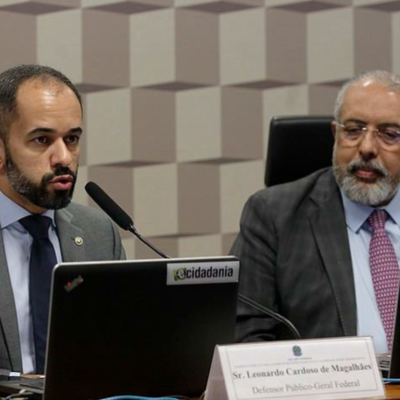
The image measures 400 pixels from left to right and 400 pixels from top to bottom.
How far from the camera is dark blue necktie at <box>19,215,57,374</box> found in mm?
2916

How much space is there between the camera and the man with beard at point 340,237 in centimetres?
354

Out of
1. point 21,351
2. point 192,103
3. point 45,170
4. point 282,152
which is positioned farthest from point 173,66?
point 21,351

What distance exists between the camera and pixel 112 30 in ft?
15.0

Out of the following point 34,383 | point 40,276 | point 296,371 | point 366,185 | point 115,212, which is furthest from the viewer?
point 366,185

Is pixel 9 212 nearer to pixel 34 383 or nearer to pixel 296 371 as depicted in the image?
pixel 34 383

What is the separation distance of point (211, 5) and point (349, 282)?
→ 1669 millimetres

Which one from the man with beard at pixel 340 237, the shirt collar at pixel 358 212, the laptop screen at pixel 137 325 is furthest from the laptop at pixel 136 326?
the shirt collar at pixel 358 212

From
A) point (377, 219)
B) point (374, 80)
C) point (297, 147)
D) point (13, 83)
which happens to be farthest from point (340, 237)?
point (13, 83)

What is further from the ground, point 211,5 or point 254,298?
point 211,5

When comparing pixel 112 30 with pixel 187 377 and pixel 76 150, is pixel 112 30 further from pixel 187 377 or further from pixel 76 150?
pixel 187 377

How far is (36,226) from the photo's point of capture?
3062 mm

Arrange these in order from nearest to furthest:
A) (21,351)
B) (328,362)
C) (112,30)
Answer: (328,362), (21,351), (112,30)

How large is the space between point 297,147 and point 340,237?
0.38 metres

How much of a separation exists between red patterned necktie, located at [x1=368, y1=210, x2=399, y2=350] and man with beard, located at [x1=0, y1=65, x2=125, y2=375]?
1004 mm
